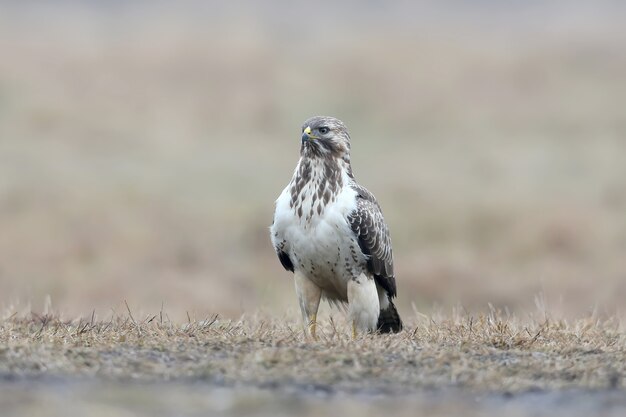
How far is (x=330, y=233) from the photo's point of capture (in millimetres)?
8562

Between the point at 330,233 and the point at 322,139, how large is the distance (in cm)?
71

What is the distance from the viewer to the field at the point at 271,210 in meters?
6.58

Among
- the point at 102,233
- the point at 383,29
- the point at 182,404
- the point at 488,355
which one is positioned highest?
the point at 383,29

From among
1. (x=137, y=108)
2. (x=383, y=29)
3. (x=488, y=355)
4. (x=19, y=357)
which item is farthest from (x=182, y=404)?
(x=383, y=29)

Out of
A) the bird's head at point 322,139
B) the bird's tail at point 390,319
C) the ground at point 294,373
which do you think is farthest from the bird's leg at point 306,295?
the ground at point 294,373

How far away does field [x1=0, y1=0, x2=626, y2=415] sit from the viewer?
6.58 m

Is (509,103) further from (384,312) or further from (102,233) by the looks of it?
(384,312)

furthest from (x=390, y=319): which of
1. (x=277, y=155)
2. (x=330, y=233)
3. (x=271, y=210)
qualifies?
(x=277, y=155)

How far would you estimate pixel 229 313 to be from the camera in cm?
1227

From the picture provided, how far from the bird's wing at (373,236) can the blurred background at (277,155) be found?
116 cm

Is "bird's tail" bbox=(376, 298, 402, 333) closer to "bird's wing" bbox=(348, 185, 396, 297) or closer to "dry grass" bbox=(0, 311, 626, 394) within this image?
"bird's wing" bbox=(348, 185, 396, 297)

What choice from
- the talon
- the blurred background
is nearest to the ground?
the talon

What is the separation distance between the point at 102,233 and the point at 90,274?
1183 millimetres

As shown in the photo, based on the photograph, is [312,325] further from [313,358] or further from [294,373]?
[294,373]
